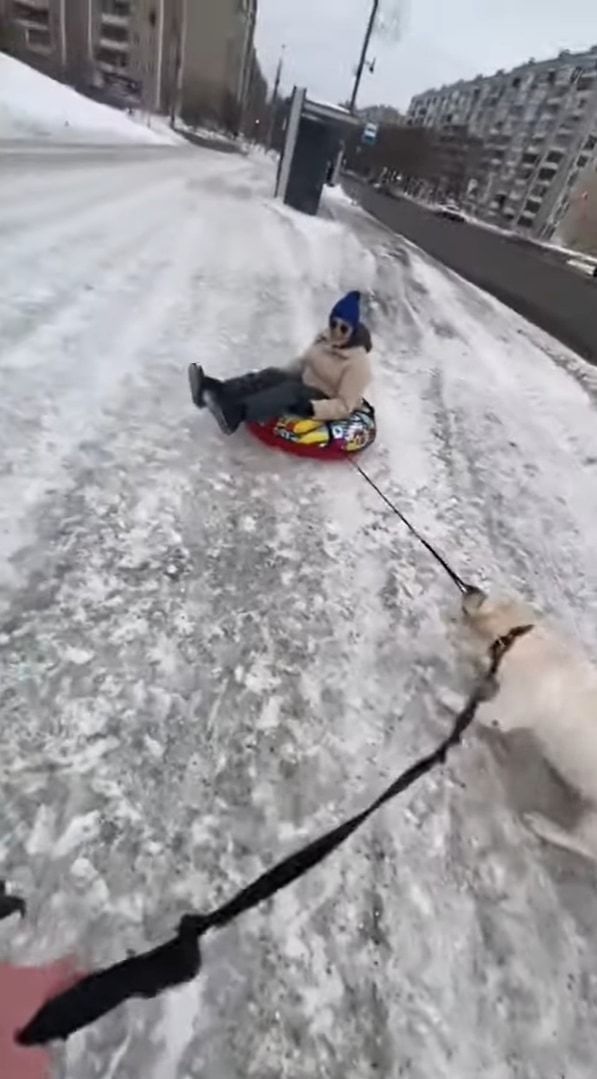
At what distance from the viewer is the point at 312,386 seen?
4.48m

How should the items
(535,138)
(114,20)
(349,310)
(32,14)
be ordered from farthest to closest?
1. (535,138)
2. (114,20)
3. (32,14)
4. (349,310)

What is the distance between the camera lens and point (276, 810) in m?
2.38

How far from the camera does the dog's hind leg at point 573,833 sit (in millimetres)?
2418

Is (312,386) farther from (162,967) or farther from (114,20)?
(114,20)

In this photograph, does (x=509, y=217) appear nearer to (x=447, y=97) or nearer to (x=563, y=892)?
(x=447, y=97)

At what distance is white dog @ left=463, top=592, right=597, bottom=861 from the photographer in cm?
232

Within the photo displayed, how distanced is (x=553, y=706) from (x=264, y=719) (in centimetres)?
109

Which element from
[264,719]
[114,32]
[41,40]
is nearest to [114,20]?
[114,32]

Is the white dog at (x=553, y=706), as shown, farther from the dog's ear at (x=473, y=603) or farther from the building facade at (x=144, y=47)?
the building facade at (x=144, y=47)

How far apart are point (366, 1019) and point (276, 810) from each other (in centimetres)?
67

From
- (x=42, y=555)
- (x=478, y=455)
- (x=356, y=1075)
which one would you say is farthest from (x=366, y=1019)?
(x=478, y=455)

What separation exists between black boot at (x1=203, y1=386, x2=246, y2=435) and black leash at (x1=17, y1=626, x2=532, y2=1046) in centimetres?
258

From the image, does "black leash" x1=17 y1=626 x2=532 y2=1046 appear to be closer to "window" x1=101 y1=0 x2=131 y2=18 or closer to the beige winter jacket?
the beige winter jacket

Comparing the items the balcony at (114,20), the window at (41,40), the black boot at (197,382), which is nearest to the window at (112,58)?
the balcony at (114,20)
